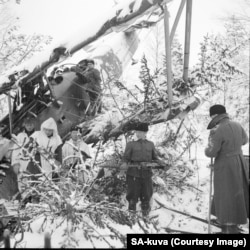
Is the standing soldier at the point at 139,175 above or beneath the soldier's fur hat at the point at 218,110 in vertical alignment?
beneath

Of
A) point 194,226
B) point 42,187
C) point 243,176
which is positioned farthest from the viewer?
point 194,226

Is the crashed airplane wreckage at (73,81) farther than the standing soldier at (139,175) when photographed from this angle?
Yes

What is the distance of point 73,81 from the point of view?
6.37m

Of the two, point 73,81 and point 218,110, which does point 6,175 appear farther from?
point 218,110

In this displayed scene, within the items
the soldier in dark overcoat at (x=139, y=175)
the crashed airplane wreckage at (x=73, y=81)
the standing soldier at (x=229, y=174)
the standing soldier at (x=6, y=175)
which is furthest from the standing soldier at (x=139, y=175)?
the standing soldier at (x=6, y=175)

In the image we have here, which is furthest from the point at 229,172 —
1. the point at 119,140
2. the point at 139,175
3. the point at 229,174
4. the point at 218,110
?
the point at 119,140

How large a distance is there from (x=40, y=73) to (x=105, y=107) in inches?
71.5

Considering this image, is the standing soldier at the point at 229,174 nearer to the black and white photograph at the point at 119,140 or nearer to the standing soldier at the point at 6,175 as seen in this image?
the black and white photograph at the point at 119,140

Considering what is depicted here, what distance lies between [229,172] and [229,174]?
0.03m

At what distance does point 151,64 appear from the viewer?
24.6 m

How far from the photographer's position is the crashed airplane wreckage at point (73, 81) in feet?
17.3

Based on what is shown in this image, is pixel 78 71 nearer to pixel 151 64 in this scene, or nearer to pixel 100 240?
pixel 100 240

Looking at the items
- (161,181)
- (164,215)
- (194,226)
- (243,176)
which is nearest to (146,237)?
(243,176)

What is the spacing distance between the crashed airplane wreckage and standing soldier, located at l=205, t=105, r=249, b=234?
1.35 meters
